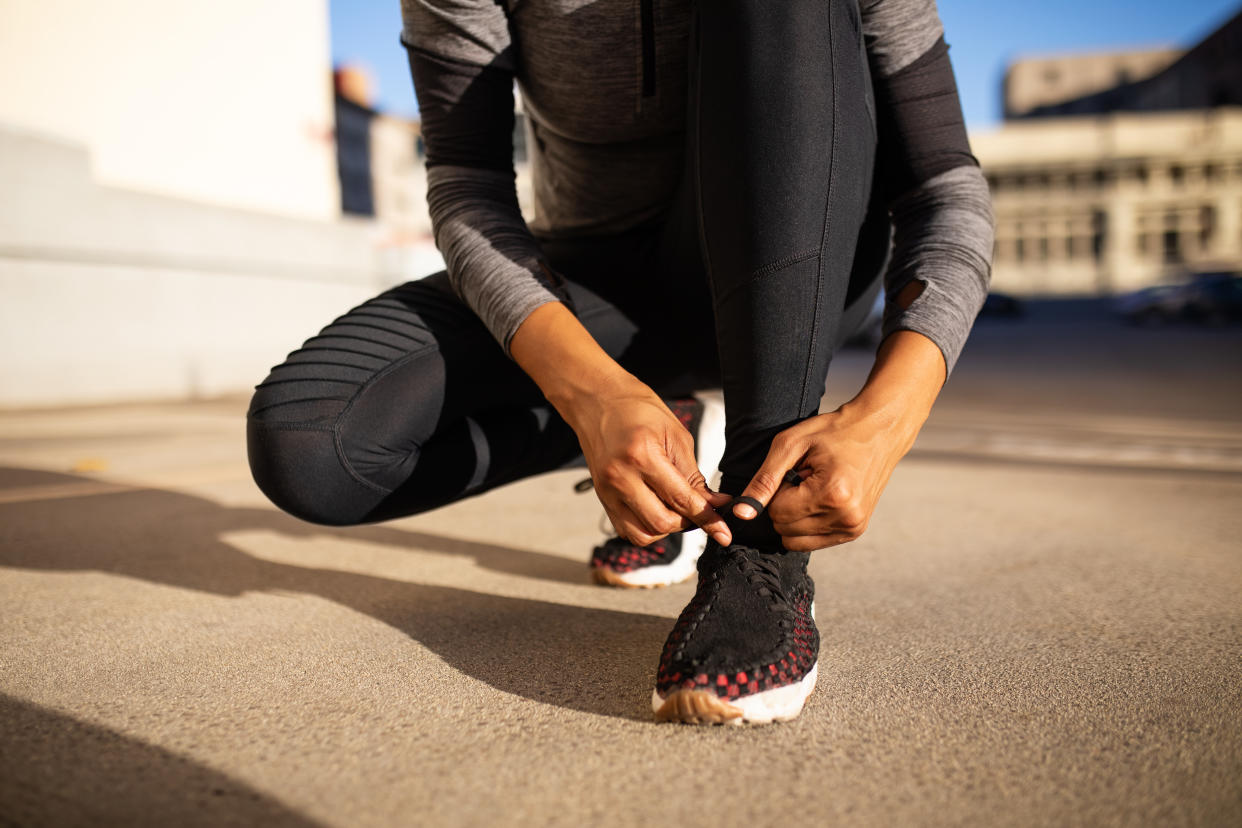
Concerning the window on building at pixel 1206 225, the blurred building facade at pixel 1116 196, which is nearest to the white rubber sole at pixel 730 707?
the blurred building facade at pixel 1116 196

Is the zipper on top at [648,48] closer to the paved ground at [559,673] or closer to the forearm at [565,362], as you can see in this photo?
the forearm at [565,362]

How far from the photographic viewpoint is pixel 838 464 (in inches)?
30.1

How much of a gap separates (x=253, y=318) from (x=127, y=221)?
52.0 inches

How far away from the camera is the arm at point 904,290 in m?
0.78

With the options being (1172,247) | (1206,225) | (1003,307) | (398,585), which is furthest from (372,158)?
(398,585)

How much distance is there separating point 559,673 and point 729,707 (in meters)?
0.24

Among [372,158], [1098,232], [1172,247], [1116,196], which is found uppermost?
[372,158]

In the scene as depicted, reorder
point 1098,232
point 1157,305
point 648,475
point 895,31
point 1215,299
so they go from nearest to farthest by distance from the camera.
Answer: point 648,475 → point 895,31 → point 1215,299 → point 1157,305 → point 1098,232

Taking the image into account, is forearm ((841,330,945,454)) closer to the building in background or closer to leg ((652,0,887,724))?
leg ((652,0,887,724))

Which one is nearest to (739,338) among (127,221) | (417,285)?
(417,285)

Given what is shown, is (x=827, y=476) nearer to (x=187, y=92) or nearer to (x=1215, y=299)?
(x=187, y=92)

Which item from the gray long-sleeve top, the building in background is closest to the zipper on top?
the gray long-sleeve top

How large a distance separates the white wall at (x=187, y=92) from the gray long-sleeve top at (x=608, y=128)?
724cm

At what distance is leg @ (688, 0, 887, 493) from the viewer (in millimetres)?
869
